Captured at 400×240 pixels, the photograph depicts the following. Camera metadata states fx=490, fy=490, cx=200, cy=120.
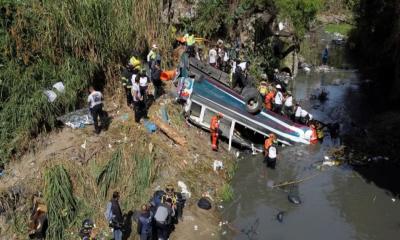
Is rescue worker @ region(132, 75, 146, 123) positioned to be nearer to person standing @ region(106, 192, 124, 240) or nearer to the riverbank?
the riverbank

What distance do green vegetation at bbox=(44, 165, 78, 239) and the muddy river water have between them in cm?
402

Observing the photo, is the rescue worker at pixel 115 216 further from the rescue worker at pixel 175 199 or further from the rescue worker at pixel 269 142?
the rescue worker at pixel 269 142

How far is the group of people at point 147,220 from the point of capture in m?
11.2

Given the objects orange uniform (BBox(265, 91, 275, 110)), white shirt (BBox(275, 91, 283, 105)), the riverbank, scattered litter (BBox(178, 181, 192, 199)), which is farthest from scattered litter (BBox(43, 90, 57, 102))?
white shirt (BBox(275, 91, 283, 105))

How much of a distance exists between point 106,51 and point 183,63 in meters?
3.01

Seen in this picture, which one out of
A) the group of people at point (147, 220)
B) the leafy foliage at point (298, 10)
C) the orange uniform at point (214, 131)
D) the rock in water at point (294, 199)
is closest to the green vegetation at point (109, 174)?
the group of people at point (147, 220)

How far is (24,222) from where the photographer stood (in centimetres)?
1191

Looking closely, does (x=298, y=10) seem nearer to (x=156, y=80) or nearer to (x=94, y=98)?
(x=156, y=80)

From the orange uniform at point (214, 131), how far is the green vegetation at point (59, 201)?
5087 millimetres

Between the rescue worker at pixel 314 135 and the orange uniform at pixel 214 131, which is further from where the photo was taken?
the rescue worker at pixel 314 135

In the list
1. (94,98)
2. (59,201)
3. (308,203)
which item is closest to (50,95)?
(94,98)

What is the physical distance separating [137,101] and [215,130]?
2727 mm

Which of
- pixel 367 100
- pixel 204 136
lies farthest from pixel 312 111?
pixel 204 136

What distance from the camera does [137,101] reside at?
14.8 meters
